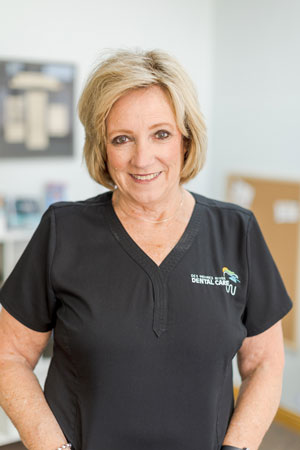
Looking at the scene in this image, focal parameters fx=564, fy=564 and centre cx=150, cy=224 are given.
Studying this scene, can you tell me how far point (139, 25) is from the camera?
3.82 metres

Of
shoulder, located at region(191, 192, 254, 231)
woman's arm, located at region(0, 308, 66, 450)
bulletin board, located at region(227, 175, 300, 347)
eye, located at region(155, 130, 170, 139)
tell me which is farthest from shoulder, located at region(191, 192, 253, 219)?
bulletin board, located at region(227, 175, 300, 347)

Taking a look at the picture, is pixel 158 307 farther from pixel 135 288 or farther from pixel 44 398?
pixel 44 398

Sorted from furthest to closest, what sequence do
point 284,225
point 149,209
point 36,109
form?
point 284,225
point 36,109
point 149,209

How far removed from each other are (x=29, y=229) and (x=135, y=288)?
207cm

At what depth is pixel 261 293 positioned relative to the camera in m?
1.35

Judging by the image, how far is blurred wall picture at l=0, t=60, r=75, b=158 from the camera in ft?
10.9

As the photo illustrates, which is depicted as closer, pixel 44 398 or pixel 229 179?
pixel 44 398

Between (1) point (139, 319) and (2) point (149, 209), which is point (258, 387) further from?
(2) point (149, 209)

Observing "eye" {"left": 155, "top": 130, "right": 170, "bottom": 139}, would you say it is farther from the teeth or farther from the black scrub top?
the black scrub top

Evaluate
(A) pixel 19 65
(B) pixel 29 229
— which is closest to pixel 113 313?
(B) pixel 29 229

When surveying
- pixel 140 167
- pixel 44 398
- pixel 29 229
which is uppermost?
pixel 140 167

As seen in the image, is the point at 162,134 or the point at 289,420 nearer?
the point at 162,134

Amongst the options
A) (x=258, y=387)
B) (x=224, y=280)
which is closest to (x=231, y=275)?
(x=224, y=280)

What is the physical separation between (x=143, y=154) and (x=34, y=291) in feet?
1.31
